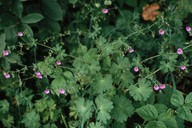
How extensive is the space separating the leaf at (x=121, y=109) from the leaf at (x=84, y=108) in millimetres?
145

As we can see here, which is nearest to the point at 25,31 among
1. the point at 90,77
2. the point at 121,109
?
the point at 90,77

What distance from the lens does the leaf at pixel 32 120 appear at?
2.18m

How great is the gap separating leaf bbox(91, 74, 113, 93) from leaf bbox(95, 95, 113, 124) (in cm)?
5

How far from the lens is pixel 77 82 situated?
7.56 feet

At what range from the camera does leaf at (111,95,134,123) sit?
6.72 ft

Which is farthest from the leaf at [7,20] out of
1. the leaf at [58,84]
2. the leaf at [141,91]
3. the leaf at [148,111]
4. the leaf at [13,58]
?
the leaf at [148,111]

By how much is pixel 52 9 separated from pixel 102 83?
643 mm

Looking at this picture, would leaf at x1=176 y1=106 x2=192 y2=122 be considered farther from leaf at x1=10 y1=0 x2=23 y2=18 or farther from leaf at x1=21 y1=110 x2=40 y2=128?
leaf at x1=10 y1=0 x2=23 y2=18

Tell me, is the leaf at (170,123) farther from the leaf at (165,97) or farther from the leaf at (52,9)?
the leaf at (52,9)

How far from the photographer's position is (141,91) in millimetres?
2076

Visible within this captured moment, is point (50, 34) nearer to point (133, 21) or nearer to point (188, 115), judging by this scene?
point (133, 21)

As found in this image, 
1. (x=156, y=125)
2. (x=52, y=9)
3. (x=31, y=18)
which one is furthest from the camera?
(x=52, y=9)

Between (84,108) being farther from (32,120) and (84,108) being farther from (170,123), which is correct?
(170,123)

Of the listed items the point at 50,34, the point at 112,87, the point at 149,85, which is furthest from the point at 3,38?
the point at 149,85
